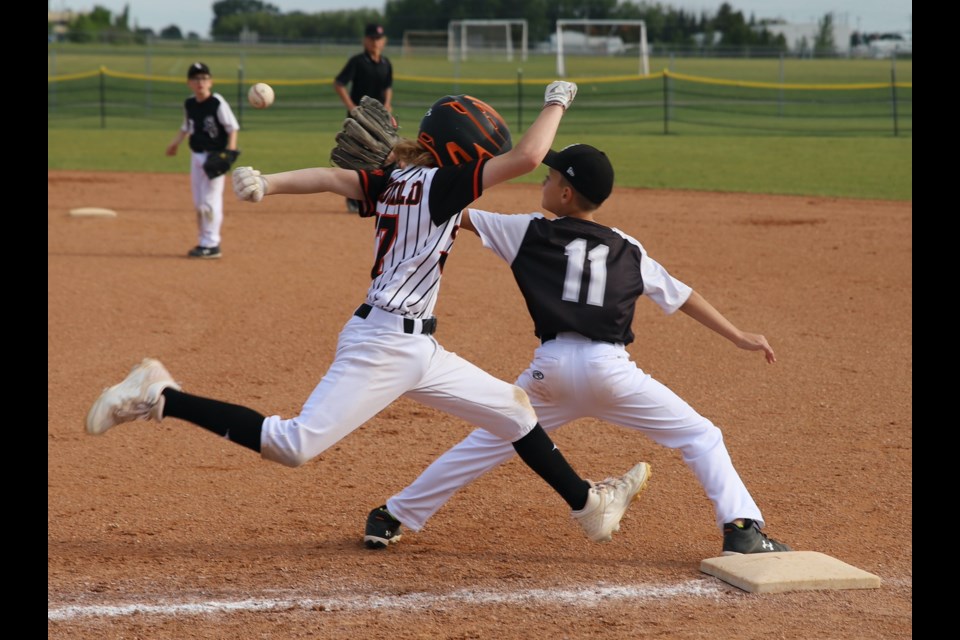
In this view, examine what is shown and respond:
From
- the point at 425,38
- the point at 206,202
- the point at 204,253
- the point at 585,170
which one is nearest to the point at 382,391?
the point at 585,170

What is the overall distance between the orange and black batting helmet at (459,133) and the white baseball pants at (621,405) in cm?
76

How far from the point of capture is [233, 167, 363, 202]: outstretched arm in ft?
11.9

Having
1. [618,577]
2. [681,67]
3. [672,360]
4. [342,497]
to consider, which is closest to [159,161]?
[672,360]

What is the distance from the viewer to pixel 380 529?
4.25 m

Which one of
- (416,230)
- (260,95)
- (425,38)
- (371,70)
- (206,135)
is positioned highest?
(425,38)

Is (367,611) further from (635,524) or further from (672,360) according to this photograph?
(672,360)

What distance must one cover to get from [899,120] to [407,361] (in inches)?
954

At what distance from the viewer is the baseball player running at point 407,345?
3707 millimetres

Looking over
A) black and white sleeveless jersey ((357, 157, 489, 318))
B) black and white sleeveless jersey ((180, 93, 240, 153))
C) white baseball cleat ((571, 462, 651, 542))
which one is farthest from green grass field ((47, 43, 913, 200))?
black and white sleeveless jersey ((357, 157, 489, 318))

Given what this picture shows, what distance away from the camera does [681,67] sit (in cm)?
4800

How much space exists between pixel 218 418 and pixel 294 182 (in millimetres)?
871

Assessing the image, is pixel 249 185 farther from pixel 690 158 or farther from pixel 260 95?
pixel 690 158

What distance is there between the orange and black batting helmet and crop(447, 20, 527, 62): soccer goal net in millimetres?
49190

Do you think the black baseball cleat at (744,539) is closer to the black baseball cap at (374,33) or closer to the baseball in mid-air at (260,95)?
the baseball in mid-air at (260,95)
